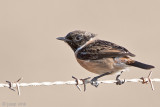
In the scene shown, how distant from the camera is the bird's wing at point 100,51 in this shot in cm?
978

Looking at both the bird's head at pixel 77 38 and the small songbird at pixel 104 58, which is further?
the bird's head at pixel 77 38

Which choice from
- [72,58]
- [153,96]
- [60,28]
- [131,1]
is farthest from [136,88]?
[131,1]

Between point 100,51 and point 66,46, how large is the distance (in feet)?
21.7

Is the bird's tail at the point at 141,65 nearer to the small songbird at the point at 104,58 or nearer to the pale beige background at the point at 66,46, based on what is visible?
the small songbird at the point at 104,58

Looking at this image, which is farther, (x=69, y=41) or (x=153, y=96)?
(x=153, y=96)

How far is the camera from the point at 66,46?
54.3ft

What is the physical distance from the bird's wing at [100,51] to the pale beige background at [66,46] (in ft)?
11.7

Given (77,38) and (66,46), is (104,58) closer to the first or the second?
(77,38)

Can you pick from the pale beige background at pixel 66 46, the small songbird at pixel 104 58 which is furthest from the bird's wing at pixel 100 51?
the pale beige background at pixel 66 46

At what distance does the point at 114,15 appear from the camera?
19.1 meters

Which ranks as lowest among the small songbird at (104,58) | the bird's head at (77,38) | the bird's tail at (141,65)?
the bird's tail at (141,65)

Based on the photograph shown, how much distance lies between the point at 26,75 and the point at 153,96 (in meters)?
3.31

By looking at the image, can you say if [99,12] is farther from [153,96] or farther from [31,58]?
[153,96]

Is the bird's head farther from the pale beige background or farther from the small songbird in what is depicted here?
the pale beige background
